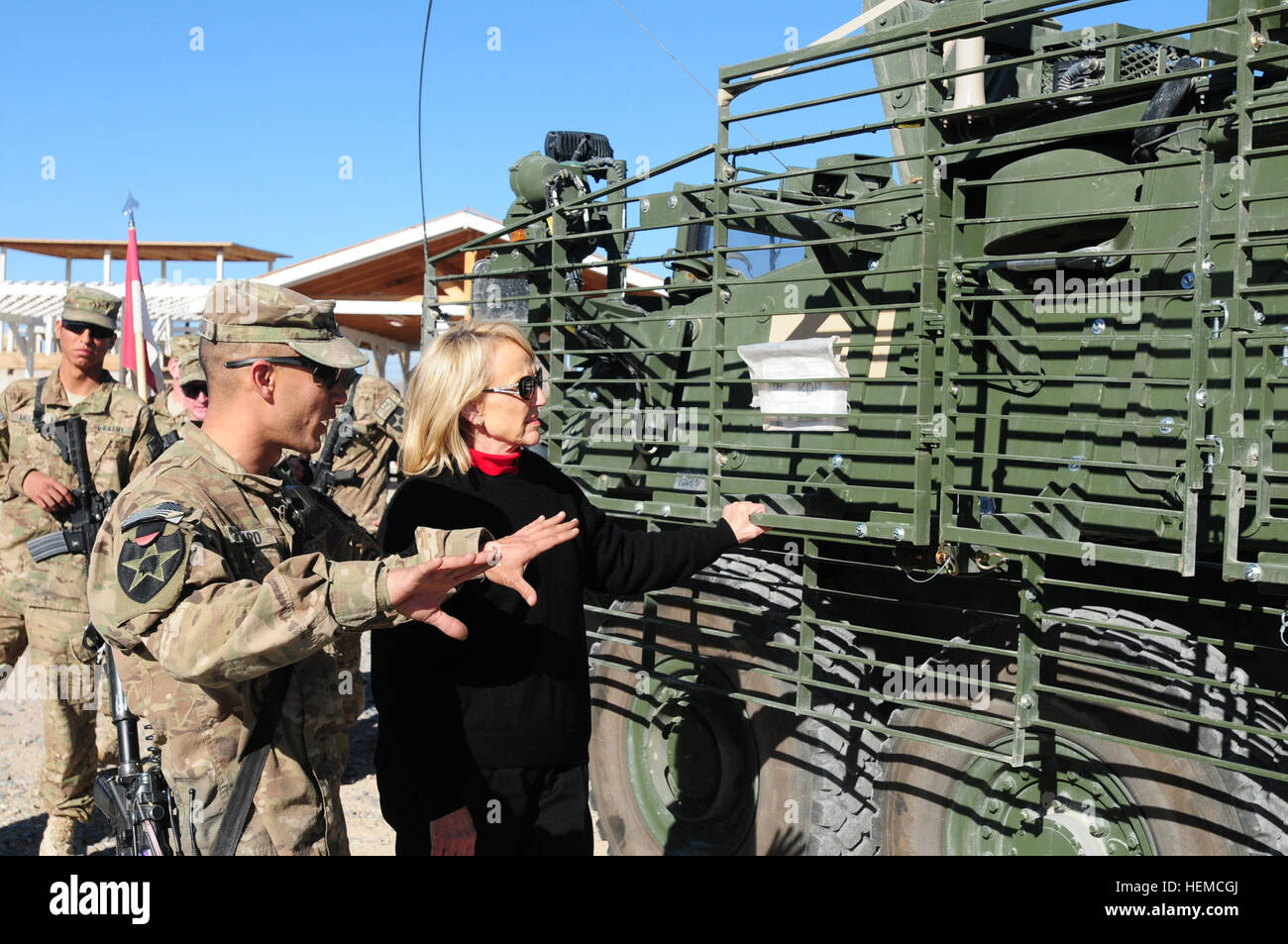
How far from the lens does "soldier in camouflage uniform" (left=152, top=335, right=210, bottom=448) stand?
543cm

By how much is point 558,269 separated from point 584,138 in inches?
51.4

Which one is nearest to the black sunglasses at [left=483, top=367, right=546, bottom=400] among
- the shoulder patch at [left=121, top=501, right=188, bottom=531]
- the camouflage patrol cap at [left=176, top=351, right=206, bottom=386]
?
the shoulder patch at [left=121, top=501, right=188, bottom=531]

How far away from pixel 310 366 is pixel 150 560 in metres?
0.61

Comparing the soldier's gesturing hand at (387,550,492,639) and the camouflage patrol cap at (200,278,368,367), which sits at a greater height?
the camouflage patrol cap at (200,278,368,367)

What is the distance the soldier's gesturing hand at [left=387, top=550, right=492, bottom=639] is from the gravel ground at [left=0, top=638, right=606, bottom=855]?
331 centimetres

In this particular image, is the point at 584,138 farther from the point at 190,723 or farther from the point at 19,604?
the point at 190,723

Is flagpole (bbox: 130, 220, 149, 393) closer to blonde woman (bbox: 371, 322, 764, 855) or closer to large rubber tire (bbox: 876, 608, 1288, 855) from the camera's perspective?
blonde woman (bbox: 371, 322, 764, 855)

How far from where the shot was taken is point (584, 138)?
6156 millimetres

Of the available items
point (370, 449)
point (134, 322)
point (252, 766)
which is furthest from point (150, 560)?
point (134, 322)

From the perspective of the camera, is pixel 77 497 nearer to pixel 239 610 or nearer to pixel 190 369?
pixel 190 369

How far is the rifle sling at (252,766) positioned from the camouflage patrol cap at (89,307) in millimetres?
3663

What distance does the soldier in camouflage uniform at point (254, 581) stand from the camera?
2.28 metres

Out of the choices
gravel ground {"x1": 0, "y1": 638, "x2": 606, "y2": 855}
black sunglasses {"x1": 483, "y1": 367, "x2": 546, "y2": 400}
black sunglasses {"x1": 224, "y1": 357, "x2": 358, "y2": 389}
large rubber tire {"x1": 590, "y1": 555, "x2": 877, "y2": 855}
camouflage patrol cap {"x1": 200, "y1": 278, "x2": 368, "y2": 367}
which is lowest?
gravel ground {"x1": 0, "y1": 638, "x2": 606, "y2": 855}
